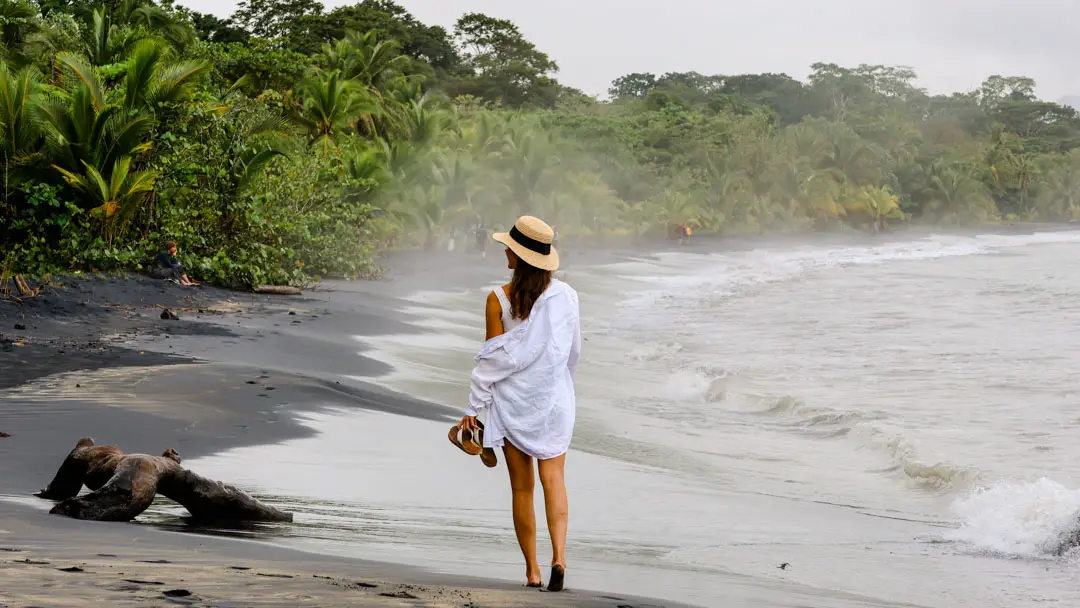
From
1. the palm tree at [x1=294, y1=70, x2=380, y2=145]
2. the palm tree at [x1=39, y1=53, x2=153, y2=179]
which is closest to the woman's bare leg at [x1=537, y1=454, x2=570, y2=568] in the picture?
the palm tree at [x1=39, y1=53, x2=153, y2=179]

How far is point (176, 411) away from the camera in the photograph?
303 inches

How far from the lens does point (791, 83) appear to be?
4080 inches

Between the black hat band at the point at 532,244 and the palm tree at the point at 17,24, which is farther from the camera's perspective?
the palm tree at the point at 17,24

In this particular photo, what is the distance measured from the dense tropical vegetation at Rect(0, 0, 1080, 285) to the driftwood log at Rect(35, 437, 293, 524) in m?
10.8

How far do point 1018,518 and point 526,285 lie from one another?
4.16 meters

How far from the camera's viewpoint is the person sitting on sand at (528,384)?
427 centimetres

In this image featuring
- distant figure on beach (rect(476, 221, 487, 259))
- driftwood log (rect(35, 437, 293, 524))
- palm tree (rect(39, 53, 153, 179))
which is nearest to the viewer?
driftwood log (rect(35, 437, 293, 524))

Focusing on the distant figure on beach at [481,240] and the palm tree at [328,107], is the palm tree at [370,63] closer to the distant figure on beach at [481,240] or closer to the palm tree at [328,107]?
the distant figure on beach at [481,240]

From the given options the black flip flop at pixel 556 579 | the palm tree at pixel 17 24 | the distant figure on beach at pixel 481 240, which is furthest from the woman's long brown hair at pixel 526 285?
the distant figure on beach at pixel 481 240

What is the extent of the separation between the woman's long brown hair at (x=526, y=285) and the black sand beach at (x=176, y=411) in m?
0.99

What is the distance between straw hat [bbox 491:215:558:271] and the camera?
14.0 feet

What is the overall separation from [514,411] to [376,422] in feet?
14.2

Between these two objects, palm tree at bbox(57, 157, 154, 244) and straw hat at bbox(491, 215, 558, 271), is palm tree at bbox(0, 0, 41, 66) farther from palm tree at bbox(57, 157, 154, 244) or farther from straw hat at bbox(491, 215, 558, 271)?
straw hat at bbox(491, 215, 558, 271)

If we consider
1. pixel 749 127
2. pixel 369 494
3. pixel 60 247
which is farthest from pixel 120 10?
pixel 749 127
